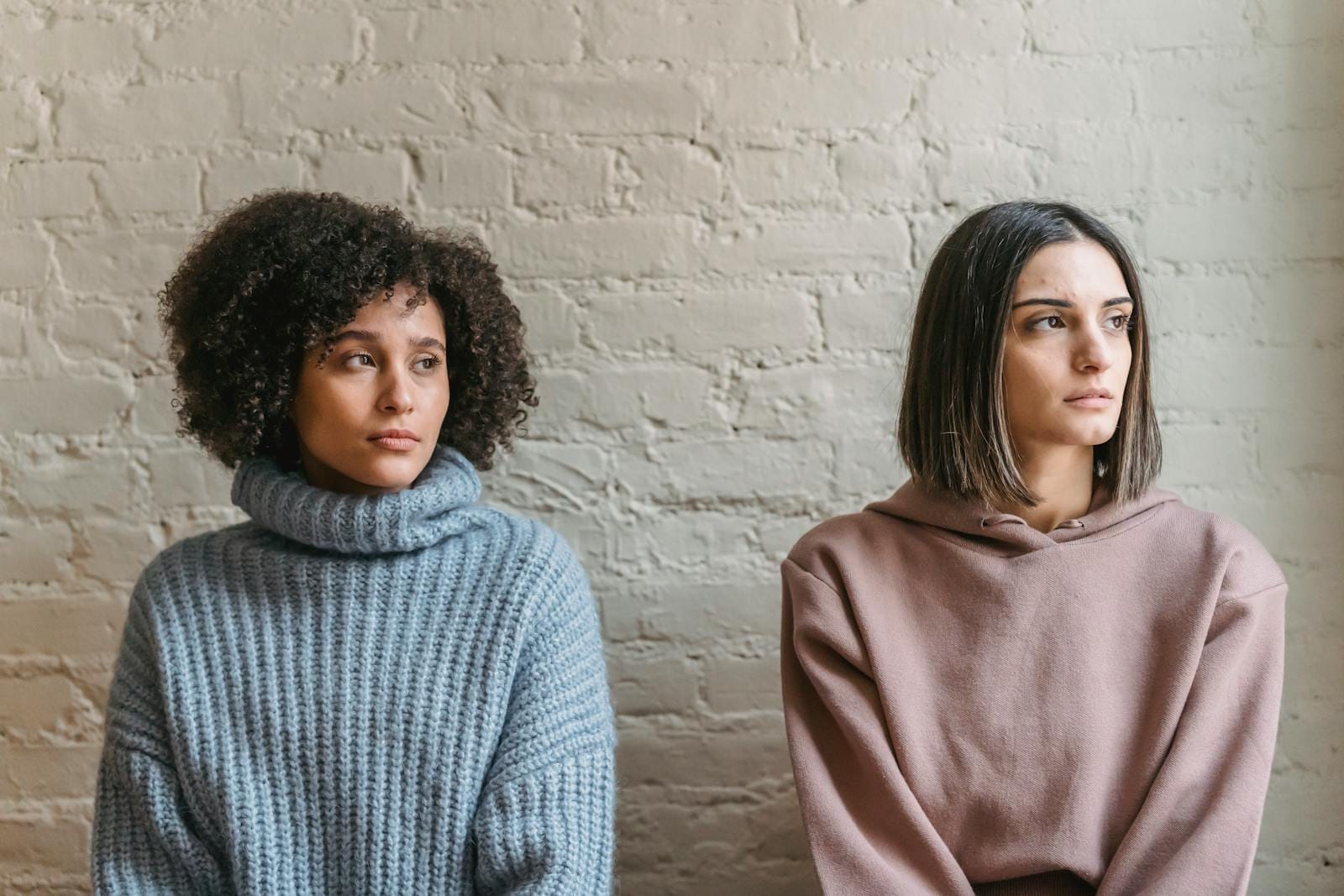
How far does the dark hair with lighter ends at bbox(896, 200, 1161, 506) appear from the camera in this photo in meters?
1.34

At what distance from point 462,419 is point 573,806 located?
519 millimetres

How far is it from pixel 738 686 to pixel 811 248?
0.67m

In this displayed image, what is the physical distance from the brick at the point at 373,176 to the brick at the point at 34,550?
662 millimetres

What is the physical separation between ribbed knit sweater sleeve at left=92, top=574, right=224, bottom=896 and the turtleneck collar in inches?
9.1

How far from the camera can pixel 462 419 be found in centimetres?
149

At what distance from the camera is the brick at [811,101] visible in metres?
1.67

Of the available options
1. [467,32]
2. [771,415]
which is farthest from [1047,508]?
[467,32]

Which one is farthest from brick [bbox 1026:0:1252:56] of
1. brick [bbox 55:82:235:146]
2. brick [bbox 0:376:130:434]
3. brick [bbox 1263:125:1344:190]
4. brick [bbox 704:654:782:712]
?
brick [bbox 0:376:130:434]

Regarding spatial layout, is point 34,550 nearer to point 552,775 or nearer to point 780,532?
point 552,775

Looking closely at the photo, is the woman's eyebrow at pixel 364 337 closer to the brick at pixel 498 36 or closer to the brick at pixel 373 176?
the brick at pixel 373 176

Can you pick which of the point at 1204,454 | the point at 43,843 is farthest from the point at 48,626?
the point at 1204,454

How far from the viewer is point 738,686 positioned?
1.69m

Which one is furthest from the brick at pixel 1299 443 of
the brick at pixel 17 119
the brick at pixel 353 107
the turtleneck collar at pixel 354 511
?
the brick at pixel 17 119

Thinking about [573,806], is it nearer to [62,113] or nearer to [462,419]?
[462,419]
